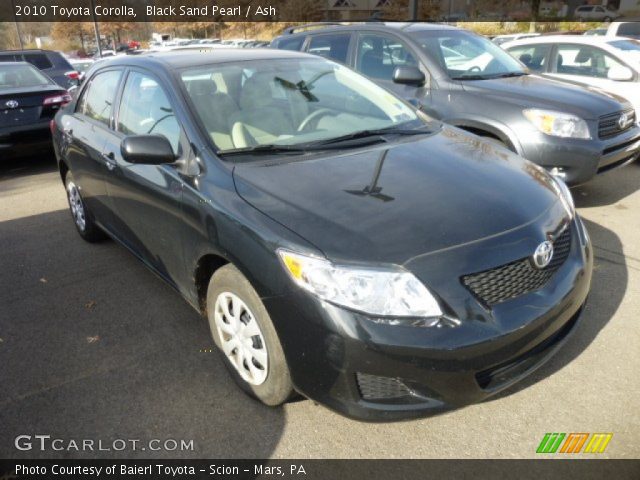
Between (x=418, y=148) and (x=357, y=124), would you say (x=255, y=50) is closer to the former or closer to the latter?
(x=357, y=124)

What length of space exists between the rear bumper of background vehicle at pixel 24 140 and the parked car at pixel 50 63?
580cm

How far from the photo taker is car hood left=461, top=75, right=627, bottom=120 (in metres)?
4.64

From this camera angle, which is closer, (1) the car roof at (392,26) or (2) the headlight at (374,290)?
(2) the headlight at (374,290)

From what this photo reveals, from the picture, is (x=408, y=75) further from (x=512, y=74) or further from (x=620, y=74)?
(x=620, y=74)

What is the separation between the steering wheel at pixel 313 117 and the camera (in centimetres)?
310

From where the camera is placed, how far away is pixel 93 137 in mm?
3912

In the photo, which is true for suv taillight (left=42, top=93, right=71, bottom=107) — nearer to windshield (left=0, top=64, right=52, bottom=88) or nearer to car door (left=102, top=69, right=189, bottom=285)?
windshield (left=0, top=64, right=52, bottom=88)

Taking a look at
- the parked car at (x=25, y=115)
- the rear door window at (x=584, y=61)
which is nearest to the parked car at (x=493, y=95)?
the rear door window at (x=584, y=61)

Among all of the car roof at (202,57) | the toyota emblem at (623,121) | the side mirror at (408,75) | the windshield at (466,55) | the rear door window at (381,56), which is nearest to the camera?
the car roof at (202,57)

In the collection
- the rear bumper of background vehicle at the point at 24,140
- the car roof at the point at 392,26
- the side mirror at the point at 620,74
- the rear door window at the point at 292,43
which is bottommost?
the rear bumper of background vehicle at the point at 24,140

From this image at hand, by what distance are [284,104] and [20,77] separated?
22.4 feet

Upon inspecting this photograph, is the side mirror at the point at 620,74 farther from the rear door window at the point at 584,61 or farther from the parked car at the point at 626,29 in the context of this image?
the parked car at the point at 626,29

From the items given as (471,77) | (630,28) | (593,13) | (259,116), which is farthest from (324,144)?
(593,13)

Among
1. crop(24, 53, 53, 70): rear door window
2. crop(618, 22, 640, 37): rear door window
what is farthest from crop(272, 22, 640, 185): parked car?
crop(618, 22, 640, 37): rear door window
